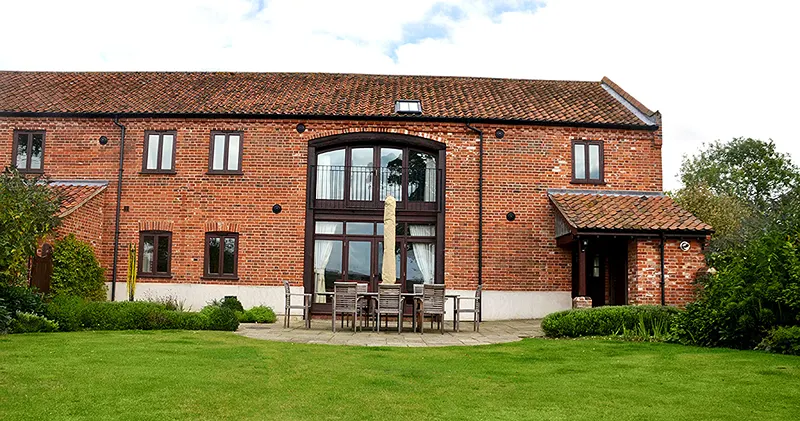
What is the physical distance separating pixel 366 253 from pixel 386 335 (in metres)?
5.43

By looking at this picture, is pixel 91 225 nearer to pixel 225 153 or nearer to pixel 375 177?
pixel 225 153

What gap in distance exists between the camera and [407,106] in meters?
19.0

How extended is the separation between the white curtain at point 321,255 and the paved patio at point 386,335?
267cm

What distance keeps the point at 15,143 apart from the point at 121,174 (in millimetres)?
3061

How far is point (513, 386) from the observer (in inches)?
289

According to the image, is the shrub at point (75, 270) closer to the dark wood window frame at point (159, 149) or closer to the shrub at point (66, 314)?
the dark wood window frame at point (159, 149)

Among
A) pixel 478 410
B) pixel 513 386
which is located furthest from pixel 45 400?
pixel 513 386

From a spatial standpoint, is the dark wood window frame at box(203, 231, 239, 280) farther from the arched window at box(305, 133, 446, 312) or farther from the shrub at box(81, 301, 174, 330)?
the shrub at box(81, 301, 174, 330)

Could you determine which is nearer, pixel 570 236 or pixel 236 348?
pixel 236 348

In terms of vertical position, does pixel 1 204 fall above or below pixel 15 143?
below

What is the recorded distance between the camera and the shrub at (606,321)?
12500 mm

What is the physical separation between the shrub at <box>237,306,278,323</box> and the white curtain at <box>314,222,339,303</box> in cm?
232

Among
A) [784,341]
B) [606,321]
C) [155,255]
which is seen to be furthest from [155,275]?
[784,341]

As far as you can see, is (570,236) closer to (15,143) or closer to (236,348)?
(236,348)
